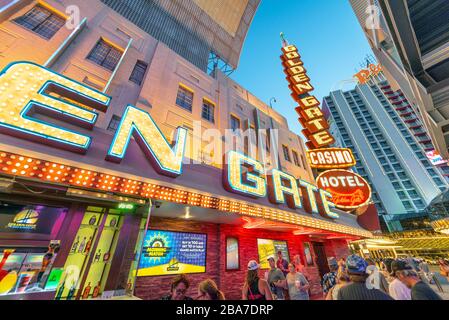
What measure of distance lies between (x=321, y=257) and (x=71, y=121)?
16.8 m

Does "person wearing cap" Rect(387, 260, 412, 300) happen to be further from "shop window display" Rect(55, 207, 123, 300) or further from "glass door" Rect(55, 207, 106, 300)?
"glass door" Rect(55, 207, 106, 300)

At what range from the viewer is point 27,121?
374cm

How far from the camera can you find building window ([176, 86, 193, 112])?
38.9ft

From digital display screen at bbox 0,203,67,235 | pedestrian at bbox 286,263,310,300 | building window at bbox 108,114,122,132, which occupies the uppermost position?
building window at bbox 108,114,122,132

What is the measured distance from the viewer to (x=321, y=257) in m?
13.3

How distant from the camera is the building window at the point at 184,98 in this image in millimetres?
11843

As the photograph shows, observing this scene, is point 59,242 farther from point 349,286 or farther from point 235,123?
point 235,123

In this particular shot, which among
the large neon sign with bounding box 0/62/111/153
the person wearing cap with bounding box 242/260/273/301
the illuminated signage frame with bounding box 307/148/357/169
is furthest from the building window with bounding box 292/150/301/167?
the large neon sign with bounding box 0/62/111/153

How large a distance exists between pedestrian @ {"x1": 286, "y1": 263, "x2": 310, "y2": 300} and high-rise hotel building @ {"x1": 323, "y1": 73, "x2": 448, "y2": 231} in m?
57.4

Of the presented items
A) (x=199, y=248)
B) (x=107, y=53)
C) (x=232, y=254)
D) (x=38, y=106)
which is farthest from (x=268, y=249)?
(x=107, y=53)

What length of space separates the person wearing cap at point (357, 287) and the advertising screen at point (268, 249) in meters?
7.22

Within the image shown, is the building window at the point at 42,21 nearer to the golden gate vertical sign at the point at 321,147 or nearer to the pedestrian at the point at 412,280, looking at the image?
the pedestrian at the point at 412,280
